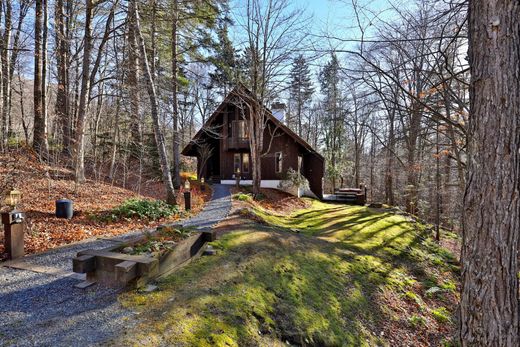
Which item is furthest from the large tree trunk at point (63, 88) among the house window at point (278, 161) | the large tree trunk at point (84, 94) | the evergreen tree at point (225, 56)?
the house window at point (278, 161)

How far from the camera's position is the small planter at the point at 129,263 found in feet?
11.3

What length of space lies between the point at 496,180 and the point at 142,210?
319 inches

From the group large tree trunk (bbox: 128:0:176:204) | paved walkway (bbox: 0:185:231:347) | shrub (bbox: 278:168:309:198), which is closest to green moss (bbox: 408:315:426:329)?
paved walkway (bbox: 0:185:231:347)

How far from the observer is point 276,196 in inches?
605

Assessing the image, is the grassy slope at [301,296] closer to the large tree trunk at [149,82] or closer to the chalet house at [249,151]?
the large tree trunk at [149,82]

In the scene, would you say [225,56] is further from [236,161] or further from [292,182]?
[292,182]

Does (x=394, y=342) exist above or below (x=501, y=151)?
below

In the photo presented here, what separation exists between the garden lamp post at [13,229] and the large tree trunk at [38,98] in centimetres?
745

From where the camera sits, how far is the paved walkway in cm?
264

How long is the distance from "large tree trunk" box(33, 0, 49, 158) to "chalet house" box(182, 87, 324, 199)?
760cm

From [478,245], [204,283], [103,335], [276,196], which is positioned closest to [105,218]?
[204,283]

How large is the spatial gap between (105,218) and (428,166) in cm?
1741

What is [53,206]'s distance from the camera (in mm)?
7523

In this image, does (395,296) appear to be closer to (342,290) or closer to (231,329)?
(342,290)
